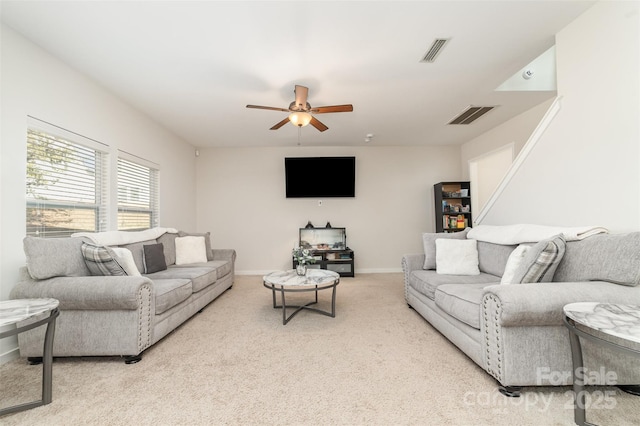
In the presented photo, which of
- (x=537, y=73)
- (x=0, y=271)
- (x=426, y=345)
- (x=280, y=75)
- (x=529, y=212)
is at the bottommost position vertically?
(x=426, y=345)

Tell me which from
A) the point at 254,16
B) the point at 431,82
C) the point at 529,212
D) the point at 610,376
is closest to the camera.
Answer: the point at 610,376

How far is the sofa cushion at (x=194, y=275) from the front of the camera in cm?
308

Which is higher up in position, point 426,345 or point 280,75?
point 280,75

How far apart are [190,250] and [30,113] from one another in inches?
89.1

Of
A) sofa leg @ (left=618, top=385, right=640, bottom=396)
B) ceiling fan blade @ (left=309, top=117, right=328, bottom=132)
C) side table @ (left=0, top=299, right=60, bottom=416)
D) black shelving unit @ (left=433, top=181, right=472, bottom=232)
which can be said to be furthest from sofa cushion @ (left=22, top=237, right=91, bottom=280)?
black shelving unit @ (left=433, top=181, right=472, bottom=232)

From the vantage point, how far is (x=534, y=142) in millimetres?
2717

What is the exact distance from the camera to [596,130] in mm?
2096

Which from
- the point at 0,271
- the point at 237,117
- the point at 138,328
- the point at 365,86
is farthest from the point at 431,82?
the point at 0,271

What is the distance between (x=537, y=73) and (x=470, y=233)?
6.88 feet

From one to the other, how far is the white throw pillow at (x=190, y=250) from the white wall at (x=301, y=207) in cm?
154

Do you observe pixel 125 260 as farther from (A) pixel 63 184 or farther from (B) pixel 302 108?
(B) pixel 302 108

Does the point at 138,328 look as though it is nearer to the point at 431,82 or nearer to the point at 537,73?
the point at 431,82

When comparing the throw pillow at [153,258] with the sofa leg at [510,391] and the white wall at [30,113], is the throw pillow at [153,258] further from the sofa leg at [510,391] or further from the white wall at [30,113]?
the sofa leg at [510,391]

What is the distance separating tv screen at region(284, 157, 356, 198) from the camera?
554 cm
